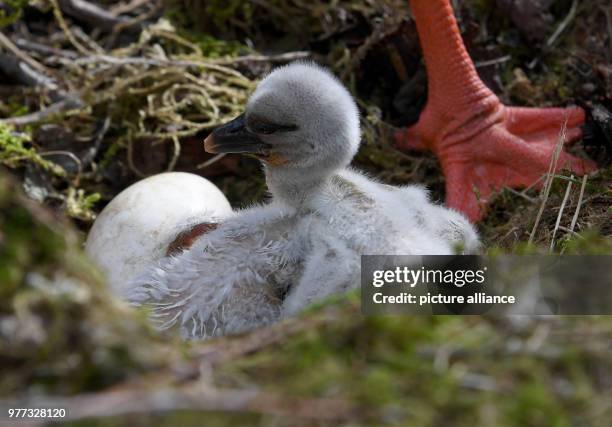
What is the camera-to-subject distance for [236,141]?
231 cm

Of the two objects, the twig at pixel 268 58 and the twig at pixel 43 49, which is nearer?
the twig at pixel 268 58

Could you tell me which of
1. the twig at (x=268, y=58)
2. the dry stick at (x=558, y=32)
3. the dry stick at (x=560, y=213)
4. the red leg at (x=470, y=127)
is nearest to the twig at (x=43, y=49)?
the twig at (x=268, y=58)

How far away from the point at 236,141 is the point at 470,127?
46.9 inches

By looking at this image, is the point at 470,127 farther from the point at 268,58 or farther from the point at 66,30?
the point at 66,30

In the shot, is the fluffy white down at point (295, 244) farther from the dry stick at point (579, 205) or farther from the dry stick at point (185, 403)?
the dry stick at point (185, 403)

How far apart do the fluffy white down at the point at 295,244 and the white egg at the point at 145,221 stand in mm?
224

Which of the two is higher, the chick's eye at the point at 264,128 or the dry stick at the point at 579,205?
the chick's eye at the point at 264,128

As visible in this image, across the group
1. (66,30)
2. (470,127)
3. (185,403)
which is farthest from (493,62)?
(185,403)

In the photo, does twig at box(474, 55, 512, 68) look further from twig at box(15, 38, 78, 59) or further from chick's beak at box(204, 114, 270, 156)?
twig at box(15, 38, 78, 59)

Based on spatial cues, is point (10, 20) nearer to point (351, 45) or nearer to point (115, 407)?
point (351, 45)

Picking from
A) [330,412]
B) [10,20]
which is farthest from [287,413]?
[10,20]

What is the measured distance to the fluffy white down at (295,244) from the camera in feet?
6.49

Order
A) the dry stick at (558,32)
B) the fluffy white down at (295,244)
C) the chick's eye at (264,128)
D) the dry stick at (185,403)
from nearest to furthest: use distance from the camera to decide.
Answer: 1. the dry stick at (185,403)
2. the fluffy white down at (295,244)
3. the chick's eye at (264,128)
4. the dry stick at (558,32)

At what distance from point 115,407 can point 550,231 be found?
1.68 meters
